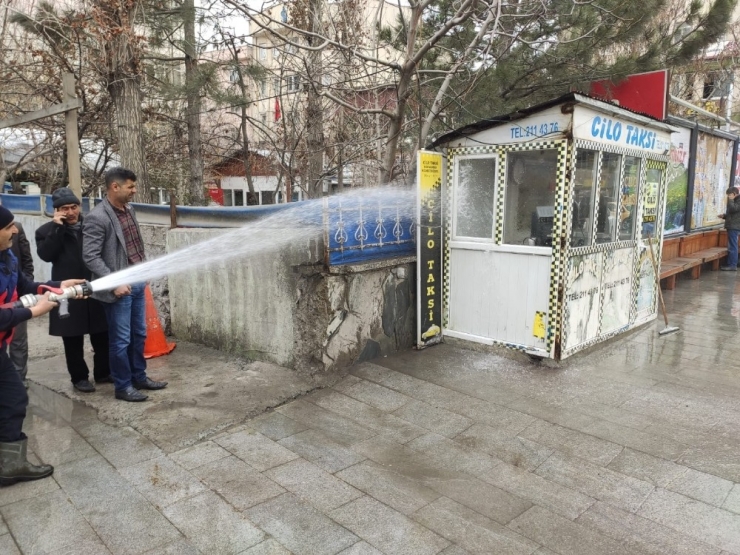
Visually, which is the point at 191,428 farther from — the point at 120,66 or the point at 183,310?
the point at 120,66

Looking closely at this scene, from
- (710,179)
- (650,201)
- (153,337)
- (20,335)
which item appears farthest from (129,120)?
(710,179)

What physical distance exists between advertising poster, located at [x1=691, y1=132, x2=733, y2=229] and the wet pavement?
7.27 metres

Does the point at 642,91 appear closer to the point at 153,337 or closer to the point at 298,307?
the point at 298,307

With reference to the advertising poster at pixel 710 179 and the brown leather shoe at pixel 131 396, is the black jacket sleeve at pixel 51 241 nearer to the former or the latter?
the brown leather shoe at pixel 131 396

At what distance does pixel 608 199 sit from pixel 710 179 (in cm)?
769

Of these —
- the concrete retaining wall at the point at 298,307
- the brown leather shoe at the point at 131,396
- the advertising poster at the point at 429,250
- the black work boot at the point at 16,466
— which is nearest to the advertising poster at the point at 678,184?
the advertising poster at the point at 429,250

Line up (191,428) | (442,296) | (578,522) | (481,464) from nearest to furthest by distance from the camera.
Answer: (578,522) → (481,464) → (191,428) → (442,296)

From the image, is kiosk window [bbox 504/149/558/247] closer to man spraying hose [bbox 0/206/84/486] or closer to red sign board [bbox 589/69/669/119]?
red sign board [bbox 589/69/669/119]

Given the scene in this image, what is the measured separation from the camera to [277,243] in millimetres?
5320

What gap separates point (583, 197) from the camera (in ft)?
17.9

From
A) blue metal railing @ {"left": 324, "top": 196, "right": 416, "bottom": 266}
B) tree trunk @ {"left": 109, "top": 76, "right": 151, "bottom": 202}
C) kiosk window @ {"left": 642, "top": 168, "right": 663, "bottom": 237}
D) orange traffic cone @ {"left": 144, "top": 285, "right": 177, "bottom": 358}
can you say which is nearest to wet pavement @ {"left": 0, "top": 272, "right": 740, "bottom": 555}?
orange traffic cone @ {"left": 144, "top": 285, "right": 177, "bottom": 358}

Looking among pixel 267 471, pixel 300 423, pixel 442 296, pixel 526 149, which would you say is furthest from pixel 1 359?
pixel 526 149

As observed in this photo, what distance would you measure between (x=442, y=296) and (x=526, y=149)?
6.20 ft

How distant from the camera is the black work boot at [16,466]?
3.40 metres
